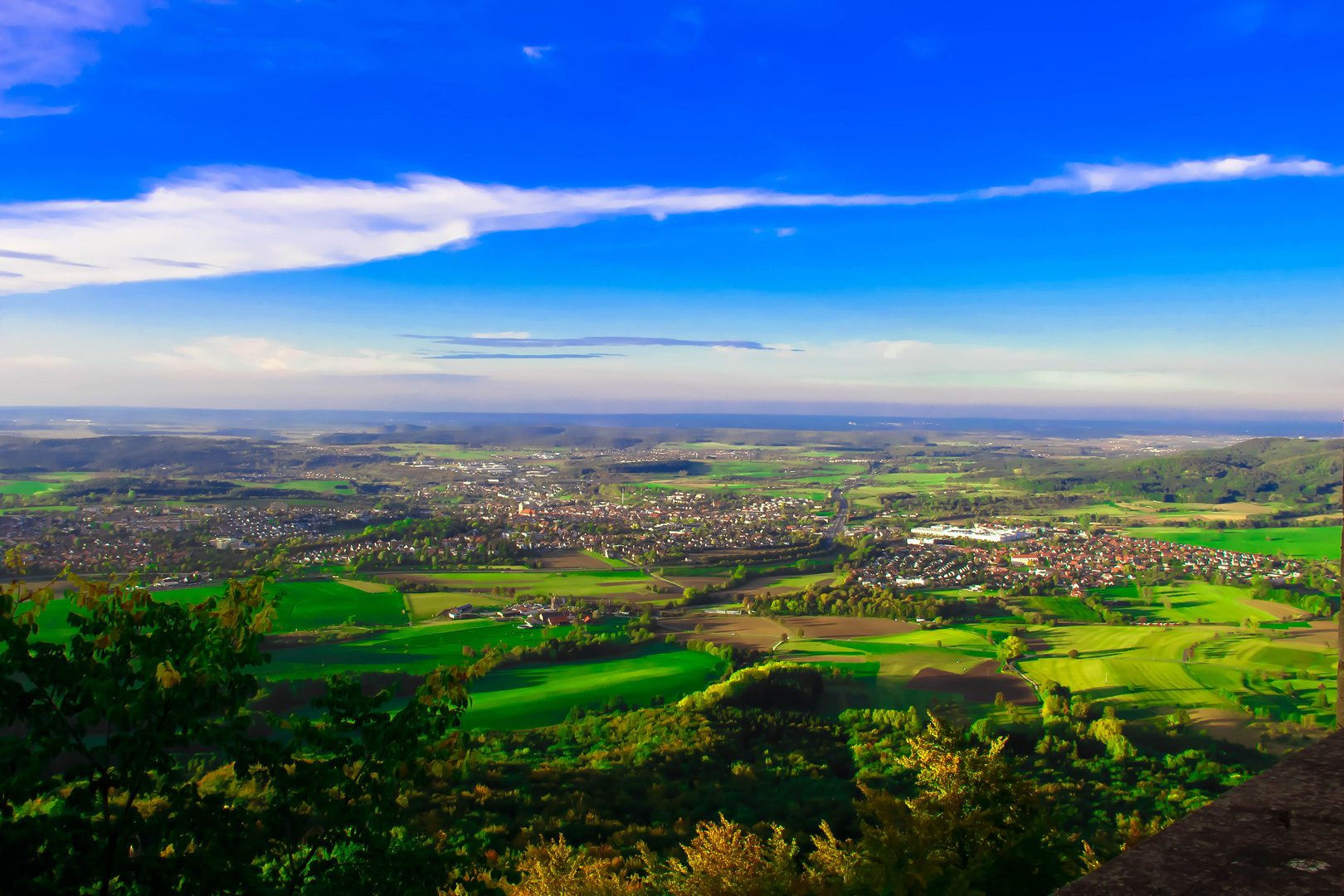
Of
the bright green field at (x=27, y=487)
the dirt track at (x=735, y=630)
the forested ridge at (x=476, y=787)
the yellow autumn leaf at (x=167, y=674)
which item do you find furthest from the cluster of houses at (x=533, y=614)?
the bright green field at (x=27, y=487)

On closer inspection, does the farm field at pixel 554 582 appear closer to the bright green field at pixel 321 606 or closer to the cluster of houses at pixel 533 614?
the cluster of houses at pixel 533 614

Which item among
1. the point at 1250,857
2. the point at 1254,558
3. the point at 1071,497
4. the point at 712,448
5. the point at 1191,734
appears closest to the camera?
A: the point at 1250,857

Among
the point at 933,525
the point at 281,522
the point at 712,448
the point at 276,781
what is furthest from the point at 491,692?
the point at 712,448

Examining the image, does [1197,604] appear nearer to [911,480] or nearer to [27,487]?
[911,480]

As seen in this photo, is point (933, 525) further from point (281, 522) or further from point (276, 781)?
point (276, 781)

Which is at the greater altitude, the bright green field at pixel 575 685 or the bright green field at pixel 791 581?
the bright green field at pixel 575 685

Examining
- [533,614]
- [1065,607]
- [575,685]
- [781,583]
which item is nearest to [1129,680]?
[1065,607]
